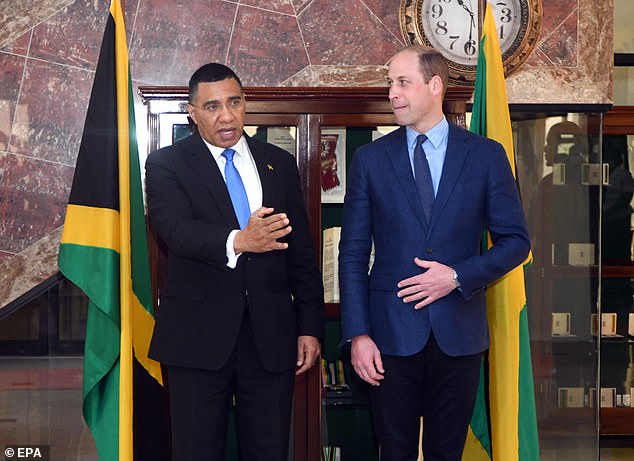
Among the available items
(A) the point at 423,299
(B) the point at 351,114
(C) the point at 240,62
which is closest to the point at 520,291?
(A) the point at 423,299

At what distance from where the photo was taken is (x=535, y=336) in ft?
13.3

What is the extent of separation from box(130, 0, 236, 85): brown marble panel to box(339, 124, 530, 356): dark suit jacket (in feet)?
4.86

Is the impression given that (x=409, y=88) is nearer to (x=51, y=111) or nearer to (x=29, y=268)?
(x=51, y=111)

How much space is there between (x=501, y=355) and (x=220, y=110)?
1262mm

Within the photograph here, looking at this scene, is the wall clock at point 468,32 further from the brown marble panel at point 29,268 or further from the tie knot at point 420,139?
the brown marble panel at point 29,268

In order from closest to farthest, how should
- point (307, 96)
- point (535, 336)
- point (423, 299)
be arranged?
point (423, 299) < point (307, 96) < point (535, 336)

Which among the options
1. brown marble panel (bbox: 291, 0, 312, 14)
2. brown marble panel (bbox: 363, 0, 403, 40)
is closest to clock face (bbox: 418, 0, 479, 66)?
brown marble panel (bbox: 363, 0, 403, 40)

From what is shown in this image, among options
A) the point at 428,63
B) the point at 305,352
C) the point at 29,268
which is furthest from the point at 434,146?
the point at 29,268

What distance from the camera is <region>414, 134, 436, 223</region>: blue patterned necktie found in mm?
2411

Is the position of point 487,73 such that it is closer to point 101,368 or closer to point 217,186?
point 217,186

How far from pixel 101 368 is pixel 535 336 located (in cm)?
222

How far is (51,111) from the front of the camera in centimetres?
370

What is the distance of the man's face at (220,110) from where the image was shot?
2.54 meters

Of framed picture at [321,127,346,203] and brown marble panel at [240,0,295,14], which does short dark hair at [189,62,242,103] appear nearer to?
framed picture at [321,127,346,203]
